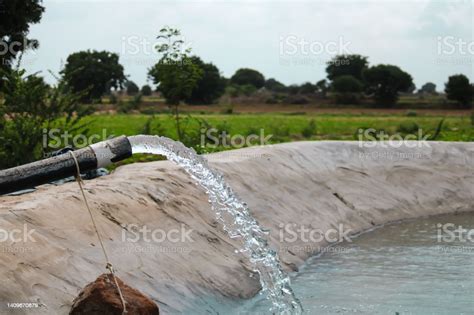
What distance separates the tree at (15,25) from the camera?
16.3 metres

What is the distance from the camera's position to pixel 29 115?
15.0 metres

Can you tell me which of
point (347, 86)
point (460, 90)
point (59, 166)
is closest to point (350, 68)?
point (347, 86)

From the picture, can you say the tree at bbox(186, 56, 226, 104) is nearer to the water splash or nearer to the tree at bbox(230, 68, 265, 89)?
the tree at bbox(230, 68, 265, 89)

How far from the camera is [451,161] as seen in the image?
1802 centimetres

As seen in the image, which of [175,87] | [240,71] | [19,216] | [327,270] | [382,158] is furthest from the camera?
[240,71]

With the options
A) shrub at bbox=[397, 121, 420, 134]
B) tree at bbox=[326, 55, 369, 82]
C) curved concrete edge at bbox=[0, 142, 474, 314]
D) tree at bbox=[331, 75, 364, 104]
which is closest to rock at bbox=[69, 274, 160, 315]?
curved concrete edge at bbox=[0, 142, 474, 314]

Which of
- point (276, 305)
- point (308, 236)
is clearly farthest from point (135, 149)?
point (308, 236)

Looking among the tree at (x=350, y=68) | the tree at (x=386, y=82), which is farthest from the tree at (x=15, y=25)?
the tree at (x=350, y=68)

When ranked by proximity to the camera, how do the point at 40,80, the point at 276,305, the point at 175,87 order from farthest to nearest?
1. the point at 175,87
2. the point at 40,80
3. the point at 276,305

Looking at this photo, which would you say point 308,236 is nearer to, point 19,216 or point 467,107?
point 19,216

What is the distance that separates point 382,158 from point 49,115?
21.9 feet

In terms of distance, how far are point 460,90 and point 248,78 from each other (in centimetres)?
4177
